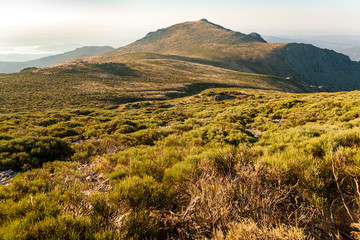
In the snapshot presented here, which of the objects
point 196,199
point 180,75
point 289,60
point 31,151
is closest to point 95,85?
point 180,75

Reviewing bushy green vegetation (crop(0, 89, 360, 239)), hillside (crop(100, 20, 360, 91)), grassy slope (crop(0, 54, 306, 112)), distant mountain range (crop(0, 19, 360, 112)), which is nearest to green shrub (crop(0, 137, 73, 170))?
bushy green vegetation (crop(0, 89, 360, 239))

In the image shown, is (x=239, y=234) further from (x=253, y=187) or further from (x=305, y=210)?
(x=305, y=210)

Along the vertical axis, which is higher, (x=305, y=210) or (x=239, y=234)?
(x=239, y=234)

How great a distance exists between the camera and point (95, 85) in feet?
198

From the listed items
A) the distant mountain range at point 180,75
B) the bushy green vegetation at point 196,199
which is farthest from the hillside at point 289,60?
the bushy green vegetation at point 196,199

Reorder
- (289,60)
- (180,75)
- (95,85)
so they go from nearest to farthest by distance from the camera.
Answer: (95,85) < (180,75) < (289,60)

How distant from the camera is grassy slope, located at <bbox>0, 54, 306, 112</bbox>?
4084 cm

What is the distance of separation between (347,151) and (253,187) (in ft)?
9.96

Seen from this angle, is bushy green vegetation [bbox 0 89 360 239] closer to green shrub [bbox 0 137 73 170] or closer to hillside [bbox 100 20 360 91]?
green shrub [bbox 0 137 73 170]

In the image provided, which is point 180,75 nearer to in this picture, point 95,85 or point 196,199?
point 95,85

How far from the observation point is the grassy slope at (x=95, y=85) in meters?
40.8

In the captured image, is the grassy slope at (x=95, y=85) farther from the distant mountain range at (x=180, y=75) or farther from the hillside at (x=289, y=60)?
the hillside at (x=289, y=60)

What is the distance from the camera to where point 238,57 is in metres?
154

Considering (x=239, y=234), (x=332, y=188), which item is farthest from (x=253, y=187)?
(x=332, y=188)
